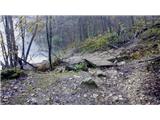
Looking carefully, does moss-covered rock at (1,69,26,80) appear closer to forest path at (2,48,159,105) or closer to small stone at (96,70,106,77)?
forest path at (2,48,159,105)

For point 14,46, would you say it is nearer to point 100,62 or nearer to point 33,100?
point 33,100

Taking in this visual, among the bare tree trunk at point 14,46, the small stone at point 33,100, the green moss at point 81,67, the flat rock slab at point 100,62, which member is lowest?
the small stone at point 33,100

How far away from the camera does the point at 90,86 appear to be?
651cm

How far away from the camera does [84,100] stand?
6.51m

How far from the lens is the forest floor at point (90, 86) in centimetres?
650

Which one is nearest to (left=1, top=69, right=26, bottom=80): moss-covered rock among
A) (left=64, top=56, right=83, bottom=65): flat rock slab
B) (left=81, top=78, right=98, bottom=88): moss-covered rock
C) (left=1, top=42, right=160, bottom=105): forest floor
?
(left=1, top=42, right=160, bottom=105): forest floor

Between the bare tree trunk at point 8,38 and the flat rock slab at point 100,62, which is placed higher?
the bare tree trunk at point 8,38

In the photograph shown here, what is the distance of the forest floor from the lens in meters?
6.50

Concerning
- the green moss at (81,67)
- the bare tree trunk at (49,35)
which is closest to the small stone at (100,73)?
the green moss at (81,67)

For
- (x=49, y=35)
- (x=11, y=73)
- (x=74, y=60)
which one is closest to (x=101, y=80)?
(x=74, y=60)

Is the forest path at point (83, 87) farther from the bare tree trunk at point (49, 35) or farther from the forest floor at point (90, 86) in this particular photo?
the bare tree trunk at point (49, 35)
